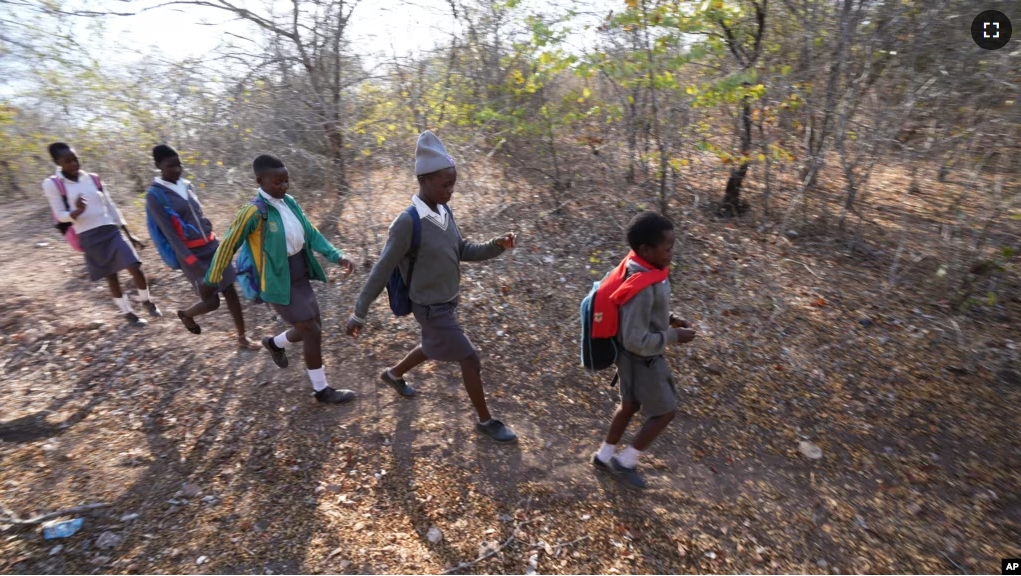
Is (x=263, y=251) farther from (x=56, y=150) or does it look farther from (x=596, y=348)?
(x=56, y=150)

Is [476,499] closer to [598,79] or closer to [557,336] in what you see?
[557,336]

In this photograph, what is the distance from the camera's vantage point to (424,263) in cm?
300

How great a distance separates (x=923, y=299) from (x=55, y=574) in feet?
22.5

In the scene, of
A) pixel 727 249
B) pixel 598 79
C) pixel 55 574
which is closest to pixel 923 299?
pixel 727 249

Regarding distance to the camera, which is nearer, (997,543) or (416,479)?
(997,543)

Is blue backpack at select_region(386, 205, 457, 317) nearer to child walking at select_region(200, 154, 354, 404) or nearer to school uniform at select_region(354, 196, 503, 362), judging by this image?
school uniform at select_region(354, 196, 503, 362)

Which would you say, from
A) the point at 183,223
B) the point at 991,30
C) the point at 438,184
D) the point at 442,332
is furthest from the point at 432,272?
the point at 991,30

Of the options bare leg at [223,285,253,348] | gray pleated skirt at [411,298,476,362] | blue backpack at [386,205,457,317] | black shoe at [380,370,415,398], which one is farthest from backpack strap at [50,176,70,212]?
gray pleated skirt at [411,298,476,362]

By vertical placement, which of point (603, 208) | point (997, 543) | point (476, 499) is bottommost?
point (997, 543)

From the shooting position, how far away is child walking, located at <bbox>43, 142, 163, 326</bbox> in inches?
172

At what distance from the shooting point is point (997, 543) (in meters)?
2.83

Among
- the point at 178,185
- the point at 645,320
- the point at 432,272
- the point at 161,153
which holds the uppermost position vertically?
the point at 161,153

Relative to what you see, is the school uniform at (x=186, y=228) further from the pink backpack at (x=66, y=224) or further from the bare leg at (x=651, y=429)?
the bare leg at (x=651, y=429)

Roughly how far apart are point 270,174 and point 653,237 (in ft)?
8.01
